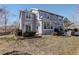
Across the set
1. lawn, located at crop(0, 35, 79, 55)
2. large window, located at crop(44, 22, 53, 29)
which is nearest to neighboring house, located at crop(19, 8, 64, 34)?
large window, located at crop(44, 22, 53, 29)

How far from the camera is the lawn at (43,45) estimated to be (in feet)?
13.6

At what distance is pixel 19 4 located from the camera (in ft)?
13.6

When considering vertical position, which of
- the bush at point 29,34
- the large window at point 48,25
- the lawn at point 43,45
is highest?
the large window at point 48,25

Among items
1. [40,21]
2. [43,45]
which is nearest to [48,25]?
[40,21]

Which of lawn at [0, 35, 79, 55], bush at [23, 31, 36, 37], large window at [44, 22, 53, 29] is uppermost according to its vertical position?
large window at [44, 22, 53, 29]

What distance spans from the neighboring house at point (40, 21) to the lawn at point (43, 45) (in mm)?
108

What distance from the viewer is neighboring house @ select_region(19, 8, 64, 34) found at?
4.14 meters

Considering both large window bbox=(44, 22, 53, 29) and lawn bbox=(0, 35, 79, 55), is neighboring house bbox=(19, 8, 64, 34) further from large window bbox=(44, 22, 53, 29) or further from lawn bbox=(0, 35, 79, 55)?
lawn bbox=(0, 35, 79, 55)

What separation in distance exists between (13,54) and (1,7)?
58 cm

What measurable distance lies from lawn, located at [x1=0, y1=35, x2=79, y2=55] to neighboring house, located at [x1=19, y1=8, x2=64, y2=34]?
11 cm

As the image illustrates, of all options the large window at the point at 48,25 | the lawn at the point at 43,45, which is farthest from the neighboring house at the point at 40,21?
the lawn at the point at 43,45

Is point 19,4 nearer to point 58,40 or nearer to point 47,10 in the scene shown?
point 47,10

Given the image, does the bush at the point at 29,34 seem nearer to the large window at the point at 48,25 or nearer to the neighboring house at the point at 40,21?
the neighboring house at the point at 40,21
